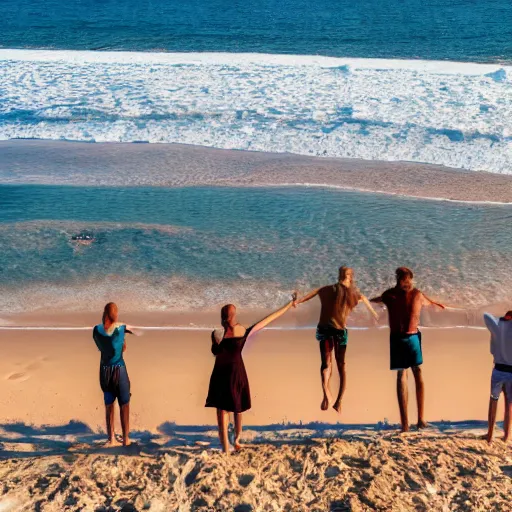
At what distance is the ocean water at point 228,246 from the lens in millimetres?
9422

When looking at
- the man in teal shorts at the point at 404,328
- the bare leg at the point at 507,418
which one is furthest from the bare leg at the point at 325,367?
the bare leg at the point at 507,418

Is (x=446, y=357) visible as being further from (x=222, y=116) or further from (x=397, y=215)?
(x=222, y=116)

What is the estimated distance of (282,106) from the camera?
61.1 ft

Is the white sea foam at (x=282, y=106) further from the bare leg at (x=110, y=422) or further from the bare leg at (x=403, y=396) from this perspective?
the bare leg at (x=110, y=422)

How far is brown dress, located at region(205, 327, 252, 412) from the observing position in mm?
5840

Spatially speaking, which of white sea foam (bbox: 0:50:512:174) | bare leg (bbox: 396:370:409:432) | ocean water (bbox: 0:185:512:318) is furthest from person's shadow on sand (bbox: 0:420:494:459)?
white sea foam (bbox: 0:50:512:174)

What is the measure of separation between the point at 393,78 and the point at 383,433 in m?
16.2

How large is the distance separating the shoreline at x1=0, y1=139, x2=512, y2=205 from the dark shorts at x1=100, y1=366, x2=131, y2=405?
750 cm

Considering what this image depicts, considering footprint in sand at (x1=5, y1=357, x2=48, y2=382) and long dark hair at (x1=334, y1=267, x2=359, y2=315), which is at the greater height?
long dark hair at (x1=334, y1=267, x2=359, y2=315)

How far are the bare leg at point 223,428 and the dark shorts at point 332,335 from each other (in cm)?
101

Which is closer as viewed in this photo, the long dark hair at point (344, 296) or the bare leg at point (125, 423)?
the bare leg at point (125, 423)

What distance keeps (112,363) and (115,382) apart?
139 millimetres

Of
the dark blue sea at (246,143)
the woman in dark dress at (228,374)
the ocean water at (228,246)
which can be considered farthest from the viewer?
the dark blue sea at (246,143)

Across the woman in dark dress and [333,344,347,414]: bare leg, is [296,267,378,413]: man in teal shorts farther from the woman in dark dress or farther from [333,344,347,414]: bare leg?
the woman in dark dress
